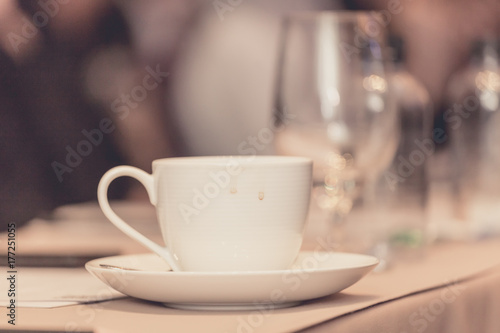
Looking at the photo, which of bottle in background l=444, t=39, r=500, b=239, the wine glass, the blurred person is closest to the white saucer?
the wine glass

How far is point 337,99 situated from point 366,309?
0.99 feet

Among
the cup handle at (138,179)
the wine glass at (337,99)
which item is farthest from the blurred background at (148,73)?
the cup handle at (138,179)

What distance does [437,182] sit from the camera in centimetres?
127

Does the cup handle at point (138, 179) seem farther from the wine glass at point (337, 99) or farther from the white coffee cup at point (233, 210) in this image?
the wine glass at point (337, 99)

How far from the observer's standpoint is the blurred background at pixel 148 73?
145 centimetres

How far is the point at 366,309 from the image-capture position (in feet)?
1.42

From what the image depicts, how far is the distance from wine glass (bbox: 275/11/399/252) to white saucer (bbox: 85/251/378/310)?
266mm

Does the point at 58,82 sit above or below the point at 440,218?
above

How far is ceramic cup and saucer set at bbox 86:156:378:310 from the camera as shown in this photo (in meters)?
0.41

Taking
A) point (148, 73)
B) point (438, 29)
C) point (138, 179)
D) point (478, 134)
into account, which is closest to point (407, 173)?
point (478, 134)

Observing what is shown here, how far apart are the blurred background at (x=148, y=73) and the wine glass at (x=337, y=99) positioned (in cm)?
67

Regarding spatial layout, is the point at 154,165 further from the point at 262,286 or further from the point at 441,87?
the point at 441,87

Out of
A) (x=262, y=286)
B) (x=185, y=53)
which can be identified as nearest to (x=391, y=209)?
(x=262, y=286)

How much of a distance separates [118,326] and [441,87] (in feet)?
7.28
